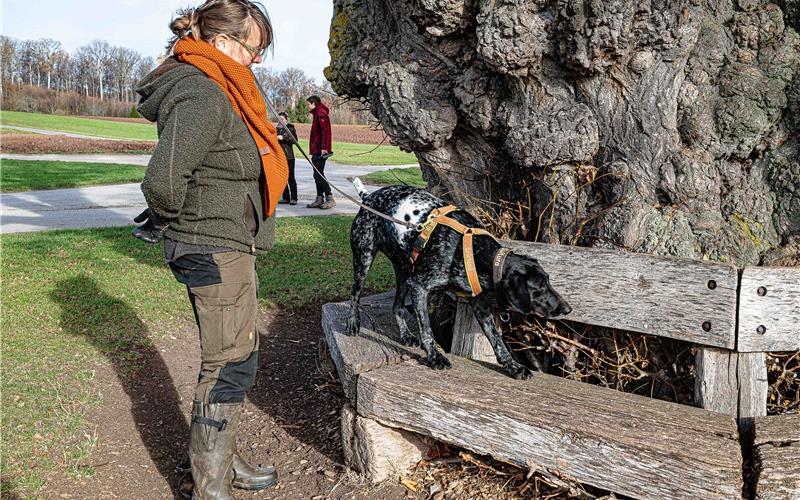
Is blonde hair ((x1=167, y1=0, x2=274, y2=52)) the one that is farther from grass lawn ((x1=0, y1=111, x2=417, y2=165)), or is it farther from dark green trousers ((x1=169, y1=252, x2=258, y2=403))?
grass lawn ((x1=0, y1=111, x2=417, y2=165))

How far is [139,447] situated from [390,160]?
97.7 ft

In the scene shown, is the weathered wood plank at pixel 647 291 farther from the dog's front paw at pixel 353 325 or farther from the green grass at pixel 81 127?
the green grass at pixel 81 127

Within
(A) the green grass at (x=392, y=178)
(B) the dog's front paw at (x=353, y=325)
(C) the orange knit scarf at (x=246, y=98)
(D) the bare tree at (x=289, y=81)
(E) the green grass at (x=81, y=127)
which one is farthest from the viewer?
(D) the bare tree at (x=289, y=81)

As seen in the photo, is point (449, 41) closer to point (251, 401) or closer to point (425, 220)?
point (425, 220)

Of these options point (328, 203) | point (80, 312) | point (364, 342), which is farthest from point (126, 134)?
point (364, 342)

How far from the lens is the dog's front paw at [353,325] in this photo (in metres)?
4.40

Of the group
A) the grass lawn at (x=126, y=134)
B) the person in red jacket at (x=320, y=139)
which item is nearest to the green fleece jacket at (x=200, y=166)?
the person in red jacket at (x=320, y=139)

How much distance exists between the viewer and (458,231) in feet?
12.4

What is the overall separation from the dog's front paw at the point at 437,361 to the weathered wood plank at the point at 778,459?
1544 mm

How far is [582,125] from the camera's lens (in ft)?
12.9

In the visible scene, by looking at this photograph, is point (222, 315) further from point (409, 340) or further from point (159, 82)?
point (409, 340)

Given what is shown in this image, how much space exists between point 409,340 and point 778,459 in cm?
213

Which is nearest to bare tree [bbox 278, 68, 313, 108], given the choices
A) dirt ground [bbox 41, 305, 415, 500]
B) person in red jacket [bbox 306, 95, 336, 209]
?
person in red jacket [bbox 306, 95, 336, 209]

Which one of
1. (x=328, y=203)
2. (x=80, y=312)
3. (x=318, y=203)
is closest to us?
(x=80, y=312)
